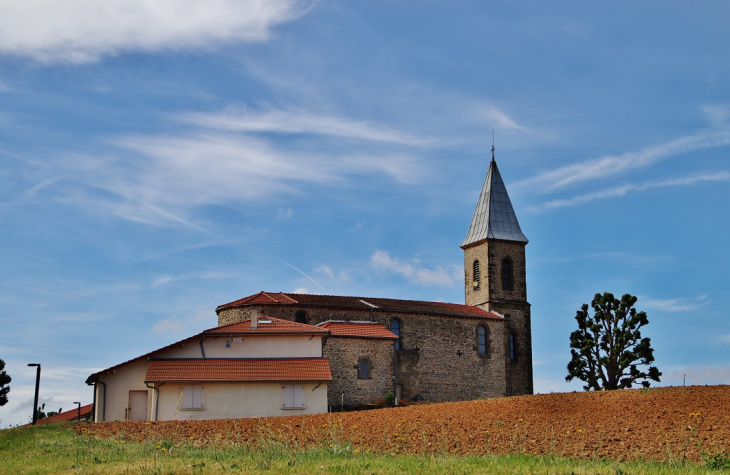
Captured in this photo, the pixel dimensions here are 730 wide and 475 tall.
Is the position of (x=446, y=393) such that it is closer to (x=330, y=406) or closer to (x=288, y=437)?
(x=330, y=406)

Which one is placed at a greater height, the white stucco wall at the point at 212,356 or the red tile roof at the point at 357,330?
the red tile roof at the point at 357,330

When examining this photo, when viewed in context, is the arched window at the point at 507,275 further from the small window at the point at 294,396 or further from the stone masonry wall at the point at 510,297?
the small window at the point at 294,396

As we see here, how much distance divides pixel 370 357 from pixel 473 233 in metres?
20.0

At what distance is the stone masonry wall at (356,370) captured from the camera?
37178 mm

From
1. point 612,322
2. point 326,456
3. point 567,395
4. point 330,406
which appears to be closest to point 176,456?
point 326,456

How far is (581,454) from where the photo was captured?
14156mm

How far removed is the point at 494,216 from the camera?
55438 millimetres

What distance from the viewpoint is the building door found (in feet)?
110

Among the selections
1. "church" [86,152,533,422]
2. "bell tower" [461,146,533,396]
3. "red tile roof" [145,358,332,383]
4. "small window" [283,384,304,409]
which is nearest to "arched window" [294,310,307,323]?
"church" [86,152,533,422]

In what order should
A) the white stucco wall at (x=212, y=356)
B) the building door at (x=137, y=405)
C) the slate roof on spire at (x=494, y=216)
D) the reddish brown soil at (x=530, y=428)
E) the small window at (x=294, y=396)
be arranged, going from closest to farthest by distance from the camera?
the reddish brown soil at (x=530, y=428)
the small window at (x=294, y=396)
the white stucco wall at (x=212, y=356)
the building door at (x=137, y=405)
the slate roof on spire at (x=494, y=216)

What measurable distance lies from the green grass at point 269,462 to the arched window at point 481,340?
33781 millimetres

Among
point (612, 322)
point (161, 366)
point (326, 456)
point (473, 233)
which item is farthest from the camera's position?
point (473, 233)

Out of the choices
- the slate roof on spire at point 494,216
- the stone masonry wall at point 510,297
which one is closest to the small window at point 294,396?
the stone masonry wall at point 510,297

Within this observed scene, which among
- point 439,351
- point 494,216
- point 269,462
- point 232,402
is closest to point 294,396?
point 232,402
